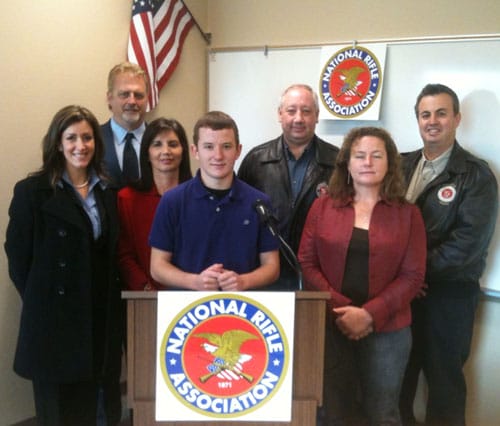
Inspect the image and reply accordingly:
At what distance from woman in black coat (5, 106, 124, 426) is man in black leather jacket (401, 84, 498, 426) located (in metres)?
1.41

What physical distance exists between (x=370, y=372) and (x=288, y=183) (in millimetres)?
906

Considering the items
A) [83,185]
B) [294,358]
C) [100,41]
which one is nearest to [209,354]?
[294,358]

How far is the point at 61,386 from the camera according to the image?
2.01 meters

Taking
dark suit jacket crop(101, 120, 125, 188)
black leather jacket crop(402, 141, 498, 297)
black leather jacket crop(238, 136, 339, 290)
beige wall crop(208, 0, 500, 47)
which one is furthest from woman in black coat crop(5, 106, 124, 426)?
beige wall crop(208, 0, 500, 47)

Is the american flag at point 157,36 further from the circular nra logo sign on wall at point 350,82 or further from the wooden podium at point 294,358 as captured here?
the wooden podium at point 294,358

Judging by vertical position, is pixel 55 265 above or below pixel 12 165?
below

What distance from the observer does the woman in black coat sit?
1.86 meters

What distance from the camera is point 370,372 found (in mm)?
1813

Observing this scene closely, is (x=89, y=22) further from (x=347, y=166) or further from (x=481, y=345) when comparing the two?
(x=481, y=345)

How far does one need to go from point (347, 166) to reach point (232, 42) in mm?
1863

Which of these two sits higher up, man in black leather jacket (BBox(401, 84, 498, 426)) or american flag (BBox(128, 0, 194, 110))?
american flag (BBox(128, 0, 194, 110))

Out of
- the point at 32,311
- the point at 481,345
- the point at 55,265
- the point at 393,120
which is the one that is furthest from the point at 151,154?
the point at 481,345

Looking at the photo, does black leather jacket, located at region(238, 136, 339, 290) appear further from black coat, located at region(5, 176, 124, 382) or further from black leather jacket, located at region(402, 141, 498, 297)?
black coat, located at region(5, 176, 124, 382)

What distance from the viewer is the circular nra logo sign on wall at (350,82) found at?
114 inches
